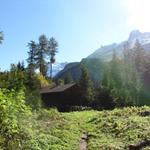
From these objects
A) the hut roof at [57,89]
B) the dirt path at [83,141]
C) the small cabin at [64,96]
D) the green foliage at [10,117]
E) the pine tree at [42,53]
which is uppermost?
the pine tree at [42,53]

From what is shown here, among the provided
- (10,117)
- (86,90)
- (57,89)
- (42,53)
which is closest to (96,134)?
(10,117)

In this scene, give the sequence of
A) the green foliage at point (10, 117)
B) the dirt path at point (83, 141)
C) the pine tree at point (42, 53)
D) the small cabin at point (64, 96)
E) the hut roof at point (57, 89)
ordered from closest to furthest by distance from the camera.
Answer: the green foliage at point (10, 117) < the dirt path at point (83, 141) < the small cabin at point (64, 96) < the hut roof at point (57, 89) < the pine tree at point (42, 53)

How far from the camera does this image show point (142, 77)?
74.9 meters

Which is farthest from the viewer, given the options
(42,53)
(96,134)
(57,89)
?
(42,53)

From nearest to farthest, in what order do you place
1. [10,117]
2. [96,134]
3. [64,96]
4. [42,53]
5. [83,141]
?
[10,117]
[83,141]
[96,134]
[64,96]
[42,53]

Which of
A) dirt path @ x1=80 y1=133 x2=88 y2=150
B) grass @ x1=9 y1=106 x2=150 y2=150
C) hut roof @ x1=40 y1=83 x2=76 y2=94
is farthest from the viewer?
hut roof @ x1=40 y1=83 x2=76 y2=94

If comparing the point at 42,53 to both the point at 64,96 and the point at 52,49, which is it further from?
the point at 64,96

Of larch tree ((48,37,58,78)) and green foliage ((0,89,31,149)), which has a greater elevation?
larch tree ((48,37,58,78))

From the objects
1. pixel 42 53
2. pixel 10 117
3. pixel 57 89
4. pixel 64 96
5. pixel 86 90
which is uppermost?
pixel 42 53

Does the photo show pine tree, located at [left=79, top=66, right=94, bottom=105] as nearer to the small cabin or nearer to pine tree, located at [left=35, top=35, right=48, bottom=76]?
the small cabin

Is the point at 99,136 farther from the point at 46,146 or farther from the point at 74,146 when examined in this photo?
the point at 46,146

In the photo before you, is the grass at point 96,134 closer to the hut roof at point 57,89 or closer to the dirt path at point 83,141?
the dirt path at point 83,141

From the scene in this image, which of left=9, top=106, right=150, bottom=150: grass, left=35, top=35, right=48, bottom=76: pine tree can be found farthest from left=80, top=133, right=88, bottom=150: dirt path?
left=35, top=35, right=48, bottom=76: pine tree

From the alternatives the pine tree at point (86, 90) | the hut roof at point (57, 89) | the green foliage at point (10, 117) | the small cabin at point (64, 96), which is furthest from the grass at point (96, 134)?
the hut roof at point (57, 89)
